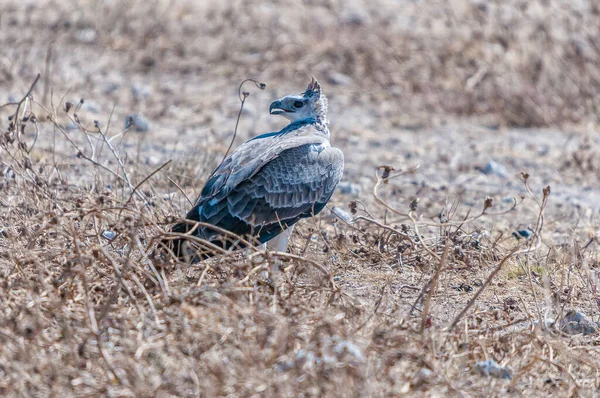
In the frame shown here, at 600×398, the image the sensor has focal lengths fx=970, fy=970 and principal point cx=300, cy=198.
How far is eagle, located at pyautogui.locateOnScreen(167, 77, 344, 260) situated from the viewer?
5375 mm

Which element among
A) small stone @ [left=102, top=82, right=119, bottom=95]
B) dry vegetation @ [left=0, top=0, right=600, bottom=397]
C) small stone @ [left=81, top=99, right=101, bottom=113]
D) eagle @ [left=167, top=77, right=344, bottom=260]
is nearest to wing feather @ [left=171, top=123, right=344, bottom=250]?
eagle @ [left=167, top=77, right=344, bottom=260]

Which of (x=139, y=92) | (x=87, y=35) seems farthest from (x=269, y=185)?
(x=87, y=35)

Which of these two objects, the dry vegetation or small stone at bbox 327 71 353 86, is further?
small stone at bbox 327 71 353 86

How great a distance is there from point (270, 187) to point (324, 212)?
1.31 meters

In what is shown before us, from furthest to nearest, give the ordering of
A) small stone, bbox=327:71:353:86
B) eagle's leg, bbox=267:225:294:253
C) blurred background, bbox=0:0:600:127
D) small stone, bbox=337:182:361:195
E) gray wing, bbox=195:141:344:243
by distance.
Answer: small stone, bbox=327:71:353:86
blurred background, bbox=0:0:600:127
small stone, bbox=337:182:361:195
eagle's leg, bbox=267:225:294:253
gray wing, bbox=195:141:344:243

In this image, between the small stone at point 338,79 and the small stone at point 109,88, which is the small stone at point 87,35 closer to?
the small stone at point 109,88

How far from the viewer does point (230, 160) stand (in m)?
5.61

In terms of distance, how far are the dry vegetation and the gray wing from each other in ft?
0.61

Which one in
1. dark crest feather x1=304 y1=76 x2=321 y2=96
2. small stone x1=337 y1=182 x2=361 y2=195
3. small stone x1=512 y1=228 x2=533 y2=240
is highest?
dark crest feather x1=304 y1=76 x2=321 y2=96

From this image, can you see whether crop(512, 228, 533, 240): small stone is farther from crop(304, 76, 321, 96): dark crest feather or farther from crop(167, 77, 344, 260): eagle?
crop(304, 76, 321, 96): dark crest feather

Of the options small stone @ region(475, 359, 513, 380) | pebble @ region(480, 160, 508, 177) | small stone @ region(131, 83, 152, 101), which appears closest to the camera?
Result: small stone @ region(475, 359, 513, 380)

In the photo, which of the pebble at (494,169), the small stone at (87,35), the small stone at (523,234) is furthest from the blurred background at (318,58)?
the small stone at (523,234)

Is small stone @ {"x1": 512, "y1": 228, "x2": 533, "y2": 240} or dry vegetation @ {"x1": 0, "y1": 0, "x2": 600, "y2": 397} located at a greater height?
dry vegetation @ {"x1": 0, "y1": 0, "x2": 600, "y2": 397}

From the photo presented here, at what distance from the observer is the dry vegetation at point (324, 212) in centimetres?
350
